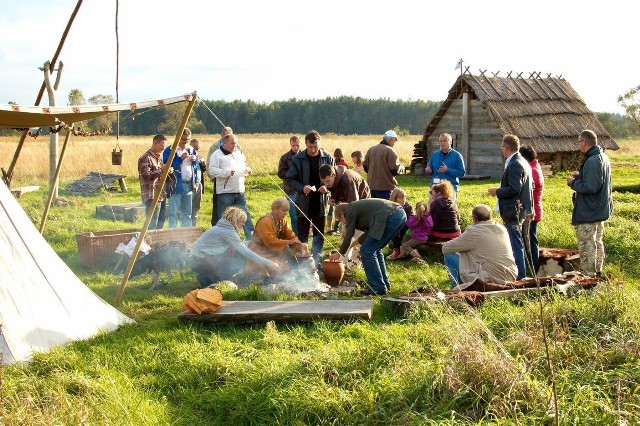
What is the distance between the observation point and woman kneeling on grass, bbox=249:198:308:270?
836 cm

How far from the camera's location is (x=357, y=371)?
16.4 ft

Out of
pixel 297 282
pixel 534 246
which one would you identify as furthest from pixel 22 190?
pixel 534 246

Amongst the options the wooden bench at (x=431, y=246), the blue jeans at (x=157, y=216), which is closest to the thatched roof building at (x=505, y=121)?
the wooden bench at (x=431, y=246)

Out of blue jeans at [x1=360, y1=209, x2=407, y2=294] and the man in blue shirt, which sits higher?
the man in blue shirt

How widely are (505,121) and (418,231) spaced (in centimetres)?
1270

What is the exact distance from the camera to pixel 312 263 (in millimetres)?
8492

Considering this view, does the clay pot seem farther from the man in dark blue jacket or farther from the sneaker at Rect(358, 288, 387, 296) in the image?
the man in dark blue jacket

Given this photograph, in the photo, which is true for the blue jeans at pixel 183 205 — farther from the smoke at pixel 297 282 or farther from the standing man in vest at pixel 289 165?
the smoke at pixel 297 282

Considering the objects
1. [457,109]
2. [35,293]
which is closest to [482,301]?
[35,293]

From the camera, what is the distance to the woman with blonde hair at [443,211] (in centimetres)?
890

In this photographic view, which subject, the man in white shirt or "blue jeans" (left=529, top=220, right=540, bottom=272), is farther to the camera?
the man in white shirt

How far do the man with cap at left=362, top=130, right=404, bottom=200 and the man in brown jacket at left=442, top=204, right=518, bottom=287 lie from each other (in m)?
3.31

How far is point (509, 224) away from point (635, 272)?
6.86ft

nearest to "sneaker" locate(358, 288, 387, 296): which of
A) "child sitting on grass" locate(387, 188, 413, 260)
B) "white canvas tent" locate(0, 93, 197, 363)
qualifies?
"child sitting on grass" locate(387, 188, 413, 260)
